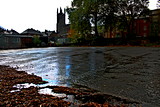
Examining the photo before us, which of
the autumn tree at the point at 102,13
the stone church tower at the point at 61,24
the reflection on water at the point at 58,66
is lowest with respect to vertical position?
the reflection on water at the point at 58,66

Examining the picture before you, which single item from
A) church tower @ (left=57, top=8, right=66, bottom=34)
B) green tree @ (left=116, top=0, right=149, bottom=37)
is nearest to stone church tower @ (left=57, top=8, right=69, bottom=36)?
church tower @ (left=57, top=8, right=66, bottom=34)

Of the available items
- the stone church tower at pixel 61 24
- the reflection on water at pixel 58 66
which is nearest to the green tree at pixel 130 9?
the reflection on water at pixel 58 66

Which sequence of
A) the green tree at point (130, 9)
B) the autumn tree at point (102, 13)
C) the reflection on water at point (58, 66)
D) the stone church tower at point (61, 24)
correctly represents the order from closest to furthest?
1. the reflection on water at point (58, 66)
2. the autumn tree at point (102, 13)
3. the green tree at point (130, 9)
4. the stone church tower at point (61, 24)

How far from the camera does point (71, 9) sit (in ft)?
110

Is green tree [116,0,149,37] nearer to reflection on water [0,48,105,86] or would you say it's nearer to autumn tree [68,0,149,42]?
autumn tree [68,0,149,42]

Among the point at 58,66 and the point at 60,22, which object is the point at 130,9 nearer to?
the point at 58,66

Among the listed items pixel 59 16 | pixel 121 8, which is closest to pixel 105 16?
pixel 121 8

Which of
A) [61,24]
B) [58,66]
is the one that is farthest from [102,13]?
[61,24]

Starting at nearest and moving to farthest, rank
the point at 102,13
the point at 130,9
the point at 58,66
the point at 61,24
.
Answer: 1. the point at 58,66
2. the point at 102,13
3. the point at 130,9
4. the point at 61,24

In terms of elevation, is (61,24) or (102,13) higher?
(61,24)

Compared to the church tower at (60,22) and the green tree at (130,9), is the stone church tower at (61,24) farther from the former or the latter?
the green tree at (130,9)

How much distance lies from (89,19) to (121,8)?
7796 millimetres

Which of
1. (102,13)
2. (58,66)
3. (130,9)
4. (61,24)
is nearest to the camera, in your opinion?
(58,66)

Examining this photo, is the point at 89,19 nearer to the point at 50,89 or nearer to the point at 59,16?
the point at 50,89
